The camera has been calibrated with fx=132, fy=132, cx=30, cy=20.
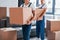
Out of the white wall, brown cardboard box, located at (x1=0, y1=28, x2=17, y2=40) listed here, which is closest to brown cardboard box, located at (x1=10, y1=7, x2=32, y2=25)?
brown cardboard box, located at (x1=0, y1=28, x2=17, y2=40)

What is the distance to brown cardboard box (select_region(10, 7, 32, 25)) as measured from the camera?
7.48 ft

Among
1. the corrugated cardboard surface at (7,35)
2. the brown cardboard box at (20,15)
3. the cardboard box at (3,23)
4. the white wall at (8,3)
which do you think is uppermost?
the white wall at (8,3)

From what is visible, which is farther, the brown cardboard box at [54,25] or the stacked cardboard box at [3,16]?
the stacked cardboard box at [3,16]

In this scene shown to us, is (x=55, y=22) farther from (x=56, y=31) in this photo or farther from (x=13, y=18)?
(x=13, y=18)

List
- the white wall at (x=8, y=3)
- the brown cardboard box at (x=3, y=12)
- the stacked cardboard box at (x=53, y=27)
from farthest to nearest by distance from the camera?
the white wall at (x=8, y=3), the brown cardboard box at (x=3, y=12), the stacked cardboard box at (x=53, y=27)

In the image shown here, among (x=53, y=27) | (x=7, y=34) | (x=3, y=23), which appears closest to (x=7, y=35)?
(x=7, y=34)

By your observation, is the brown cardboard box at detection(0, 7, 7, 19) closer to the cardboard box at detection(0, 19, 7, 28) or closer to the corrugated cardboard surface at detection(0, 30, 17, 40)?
the cardboard box at detection(0, 19, 7, 28)

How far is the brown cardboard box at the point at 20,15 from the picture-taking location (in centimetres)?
228

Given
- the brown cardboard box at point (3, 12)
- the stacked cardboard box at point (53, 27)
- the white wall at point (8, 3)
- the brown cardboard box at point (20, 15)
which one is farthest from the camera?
the white wall at point (8, 3)

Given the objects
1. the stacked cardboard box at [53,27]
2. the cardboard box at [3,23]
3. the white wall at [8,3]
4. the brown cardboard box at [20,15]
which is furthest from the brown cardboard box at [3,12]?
the stacked cardboard box at [53,27]

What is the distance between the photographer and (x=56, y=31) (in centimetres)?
250

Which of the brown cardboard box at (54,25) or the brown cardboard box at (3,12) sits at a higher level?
the brown cardboard box at (3,12)

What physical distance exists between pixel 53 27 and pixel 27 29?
52 centimetres

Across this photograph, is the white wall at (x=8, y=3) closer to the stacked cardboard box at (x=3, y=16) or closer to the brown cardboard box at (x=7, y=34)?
the stacked cardboard box at (x=3, y=16)
